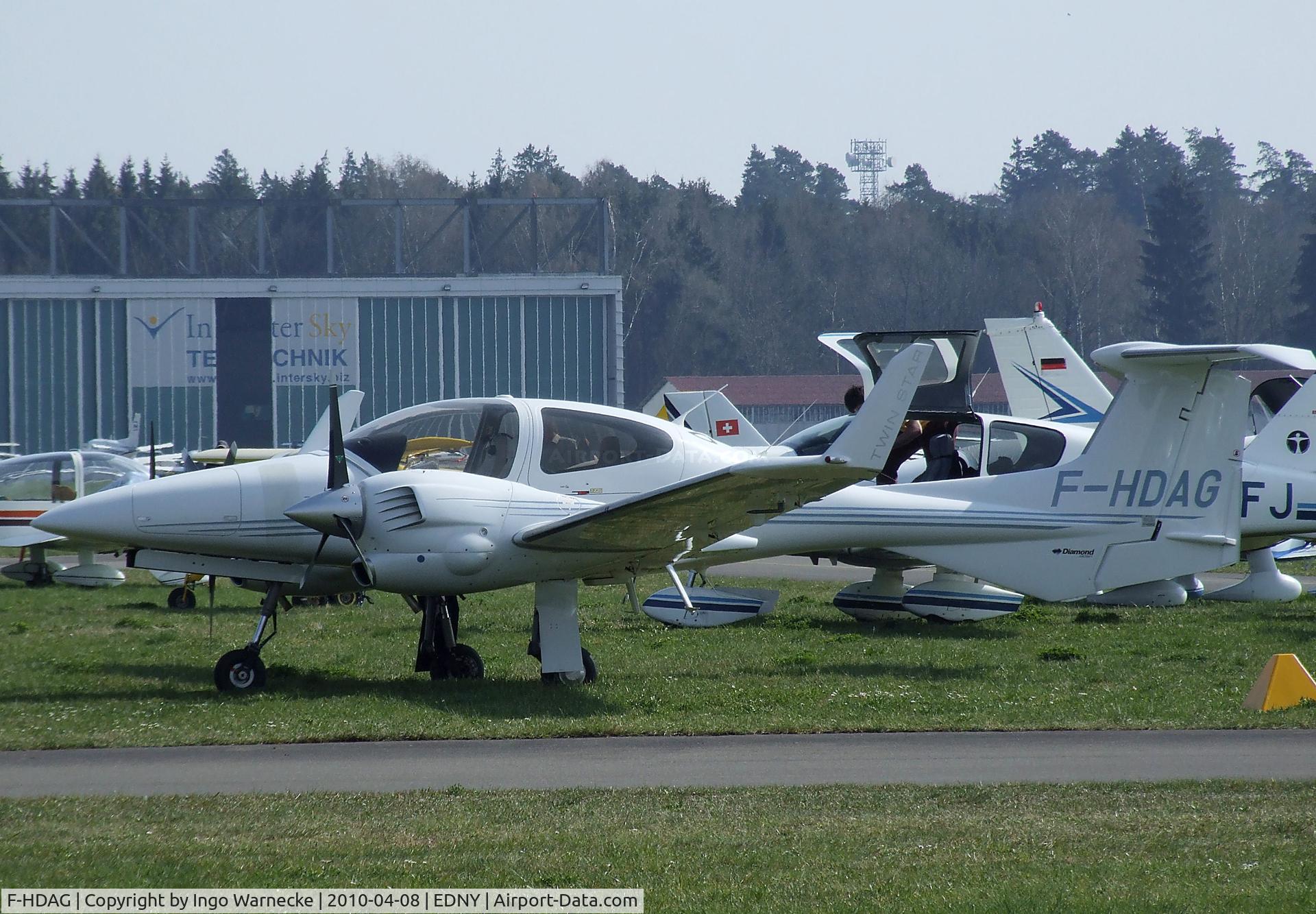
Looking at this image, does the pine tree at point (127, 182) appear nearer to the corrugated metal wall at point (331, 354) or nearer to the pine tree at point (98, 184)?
the pine tree at point (98, 184)

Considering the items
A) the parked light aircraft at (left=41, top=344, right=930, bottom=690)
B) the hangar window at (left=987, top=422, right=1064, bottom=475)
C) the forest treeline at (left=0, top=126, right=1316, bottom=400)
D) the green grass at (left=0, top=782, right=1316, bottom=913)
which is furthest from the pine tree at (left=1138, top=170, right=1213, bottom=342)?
the green grass at (left=0, top=782, right=1316, bottom=913)

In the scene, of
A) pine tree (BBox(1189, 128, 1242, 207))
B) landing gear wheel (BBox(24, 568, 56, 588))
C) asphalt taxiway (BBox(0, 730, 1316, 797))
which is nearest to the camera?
asphalt taxiway (BBox(0, 730, 1316, 797))

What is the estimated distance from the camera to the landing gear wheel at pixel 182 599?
17719 mm

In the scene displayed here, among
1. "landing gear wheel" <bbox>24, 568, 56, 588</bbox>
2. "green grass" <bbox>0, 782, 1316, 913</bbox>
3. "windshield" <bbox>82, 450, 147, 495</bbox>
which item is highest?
"windshield" <bbox>82, 450, 147, 495</bbox>

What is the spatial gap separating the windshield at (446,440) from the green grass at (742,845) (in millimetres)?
4166

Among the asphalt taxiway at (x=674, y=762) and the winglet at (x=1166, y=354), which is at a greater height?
the winglet at (x=1166, y=354)

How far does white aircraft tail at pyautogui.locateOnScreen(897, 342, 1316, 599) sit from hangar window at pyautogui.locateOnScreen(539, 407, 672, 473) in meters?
3.95

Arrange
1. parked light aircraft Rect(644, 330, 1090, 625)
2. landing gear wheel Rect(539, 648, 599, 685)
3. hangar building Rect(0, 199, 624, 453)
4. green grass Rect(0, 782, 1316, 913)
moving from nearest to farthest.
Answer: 1. green grass Rect(0, 782, 1316, 913)
2. landing gear wheel Rect(539, 648, 599, 685)
3. parked light aircraft Rect(644, 330, 1090, 625)
4. hangar building Rect(0, 199, 624, 453)

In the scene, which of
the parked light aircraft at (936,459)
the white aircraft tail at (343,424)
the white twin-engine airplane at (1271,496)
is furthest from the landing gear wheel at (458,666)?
the white twin-engine airplane at (1271,496)

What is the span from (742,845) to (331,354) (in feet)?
139

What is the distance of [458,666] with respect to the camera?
11305 millimetres

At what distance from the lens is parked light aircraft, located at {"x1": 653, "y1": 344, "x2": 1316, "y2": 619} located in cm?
1312

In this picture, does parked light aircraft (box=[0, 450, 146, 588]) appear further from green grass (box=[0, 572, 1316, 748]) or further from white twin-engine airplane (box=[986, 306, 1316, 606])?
white twin-engine airplane (box=[986, 306, 1316, 606])

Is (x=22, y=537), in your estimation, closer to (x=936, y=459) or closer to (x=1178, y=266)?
(x=936, y=459)
